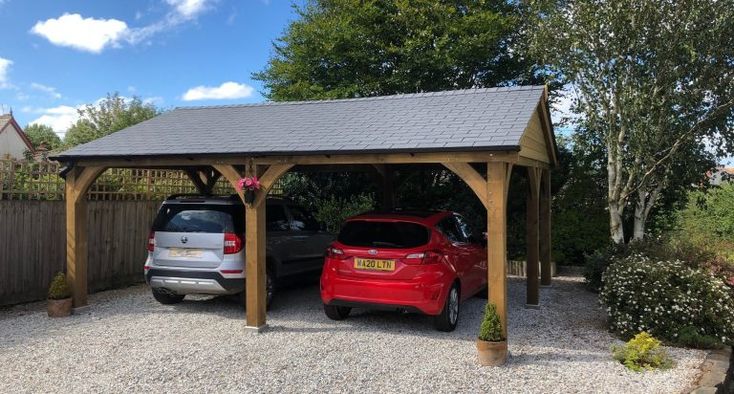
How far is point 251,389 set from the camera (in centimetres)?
466

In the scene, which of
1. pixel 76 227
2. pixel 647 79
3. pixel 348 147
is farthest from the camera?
pixel 647 79

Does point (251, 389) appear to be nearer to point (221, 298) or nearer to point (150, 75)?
point (221, 298)

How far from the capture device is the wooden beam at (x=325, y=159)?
5.62m

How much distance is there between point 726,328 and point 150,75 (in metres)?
25.4

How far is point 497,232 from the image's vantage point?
18.3 ft

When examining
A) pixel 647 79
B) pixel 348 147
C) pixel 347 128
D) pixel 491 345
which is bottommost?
pixel 491 345

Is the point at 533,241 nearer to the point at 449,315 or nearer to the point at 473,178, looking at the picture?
the point at 449,315

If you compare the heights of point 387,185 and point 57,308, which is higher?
point 387,185

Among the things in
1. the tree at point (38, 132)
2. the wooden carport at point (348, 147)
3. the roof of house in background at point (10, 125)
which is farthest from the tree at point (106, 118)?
the wooden carport at point (348, 147)

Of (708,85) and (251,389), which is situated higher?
(708,85)

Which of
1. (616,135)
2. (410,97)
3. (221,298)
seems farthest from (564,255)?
(221,298)

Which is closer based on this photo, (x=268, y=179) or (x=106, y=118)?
(x=268, y=179)

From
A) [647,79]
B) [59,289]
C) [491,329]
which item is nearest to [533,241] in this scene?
[491,329]

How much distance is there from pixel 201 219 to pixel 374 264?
2.58 metres
